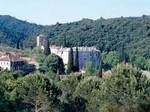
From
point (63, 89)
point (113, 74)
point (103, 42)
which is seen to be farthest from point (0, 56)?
point (103, 42)

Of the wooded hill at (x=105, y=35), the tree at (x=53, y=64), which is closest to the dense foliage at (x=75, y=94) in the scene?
the tree at (x=53, y=64)

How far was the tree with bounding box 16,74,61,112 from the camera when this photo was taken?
33938mm

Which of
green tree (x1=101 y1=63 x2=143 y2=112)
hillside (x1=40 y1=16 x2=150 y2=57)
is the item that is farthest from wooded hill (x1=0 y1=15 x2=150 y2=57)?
green tree (x1=101 y1=63 x2=143 y2=112)

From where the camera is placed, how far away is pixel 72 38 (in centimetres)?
11812

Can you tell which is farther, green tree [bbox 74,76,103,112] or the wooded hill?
the wooded hill

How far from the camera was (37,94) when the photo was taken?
112 feet

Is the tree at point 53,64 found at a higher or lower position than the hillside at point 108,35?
lower

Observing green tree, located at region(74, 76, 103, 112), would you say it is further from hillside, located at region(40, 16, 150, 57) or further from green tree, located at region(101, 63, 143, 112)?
hillside, located at region(40, 16, 150, 57)

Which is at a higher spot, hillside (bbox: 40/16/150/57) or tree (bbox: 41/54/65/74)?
hillside (bbox: 40/16/150/57)

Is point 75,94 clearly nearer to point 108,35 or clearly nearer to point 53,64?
point 53,64

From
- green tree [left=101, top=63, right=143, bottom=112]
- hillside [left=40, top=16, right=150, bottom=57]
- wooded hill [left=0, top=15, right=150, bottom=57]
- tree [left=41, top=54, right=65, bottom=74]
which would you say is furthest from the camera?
wooded hill [left=0, top=15, right=150, bottom=57]

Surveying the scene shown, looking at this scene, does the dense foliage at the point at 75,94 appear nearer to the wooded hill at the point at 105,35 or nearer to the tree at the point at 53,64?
the tree at the point at 53,64

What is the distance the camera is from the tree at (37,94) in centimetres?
3394

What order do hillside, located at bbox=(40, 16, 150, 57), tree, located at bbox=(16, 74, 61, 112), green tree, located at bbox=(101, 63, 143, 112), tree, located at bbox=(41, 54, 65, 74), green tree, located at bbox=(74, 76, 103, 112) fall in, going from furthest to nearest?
hillside, located at bbox=(40, 16, 150, 57)
tree, located at bbox=(41, 54, 65, 74)
green tree, located at bbox=(74, 76, 103, 112)
tree, located at bbox=(16, 74, 61, 112)
green tree, located at bbox=(101, 63, 143, 112)
